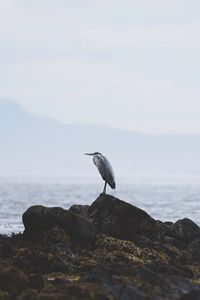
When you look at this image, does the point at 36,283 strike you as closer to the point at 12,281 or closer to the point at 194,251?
the point at 12,281

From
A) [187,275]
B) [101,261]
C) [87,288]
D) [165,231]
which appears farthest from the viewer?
[165,231]

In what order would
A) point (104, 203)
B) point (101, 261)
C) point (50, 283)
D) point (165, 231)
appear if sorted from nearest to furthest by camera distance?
point (50, 283) → point (101, 261) → point (104, 203) → point (165, 231)

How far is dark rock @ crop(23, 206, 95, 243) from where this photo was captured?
20875 mm

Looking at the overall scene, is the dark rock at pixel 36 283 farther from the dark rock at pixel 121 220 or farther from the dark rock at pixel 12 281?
the dark rock at pixel 121 220

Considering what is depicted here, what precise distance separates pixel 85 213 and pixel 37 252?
556 centimetres

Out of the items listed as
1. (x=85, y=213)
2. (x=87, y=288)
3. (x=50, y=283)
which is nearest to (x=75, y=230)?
(x=85, y=213)

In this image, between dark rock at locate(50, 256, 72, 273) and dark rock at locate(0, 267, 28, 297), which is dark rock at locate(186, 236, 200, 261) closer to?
dark rock at locate(50, 256, 72, 273)

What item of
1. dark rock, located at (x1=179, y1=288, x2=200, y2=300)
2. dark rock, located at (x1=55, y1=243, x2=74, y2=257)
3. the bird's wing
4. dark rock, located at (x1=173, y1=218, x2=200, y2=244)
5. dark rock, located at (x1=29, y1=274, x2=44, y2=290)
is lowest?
dark rock, located at (x1=29, y1=274, x2=44, y2=290)

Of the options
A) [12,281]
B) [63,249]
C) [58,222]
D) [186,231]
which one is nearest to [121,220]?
[58,222]

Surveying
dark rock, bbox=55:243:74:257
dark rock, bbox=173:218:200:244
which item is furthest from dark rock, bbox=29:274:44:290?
dark rock, bbox=173:218:200:244

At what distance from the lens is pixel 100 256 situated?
794 inches

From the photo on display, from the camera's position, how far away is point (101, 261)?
64.2ft

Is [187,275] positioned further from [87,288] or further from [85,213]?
[85,213]

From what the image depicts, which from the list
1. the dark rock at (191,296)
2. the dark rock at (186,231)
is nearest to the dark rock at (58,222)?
the dark rock at (186,231)
